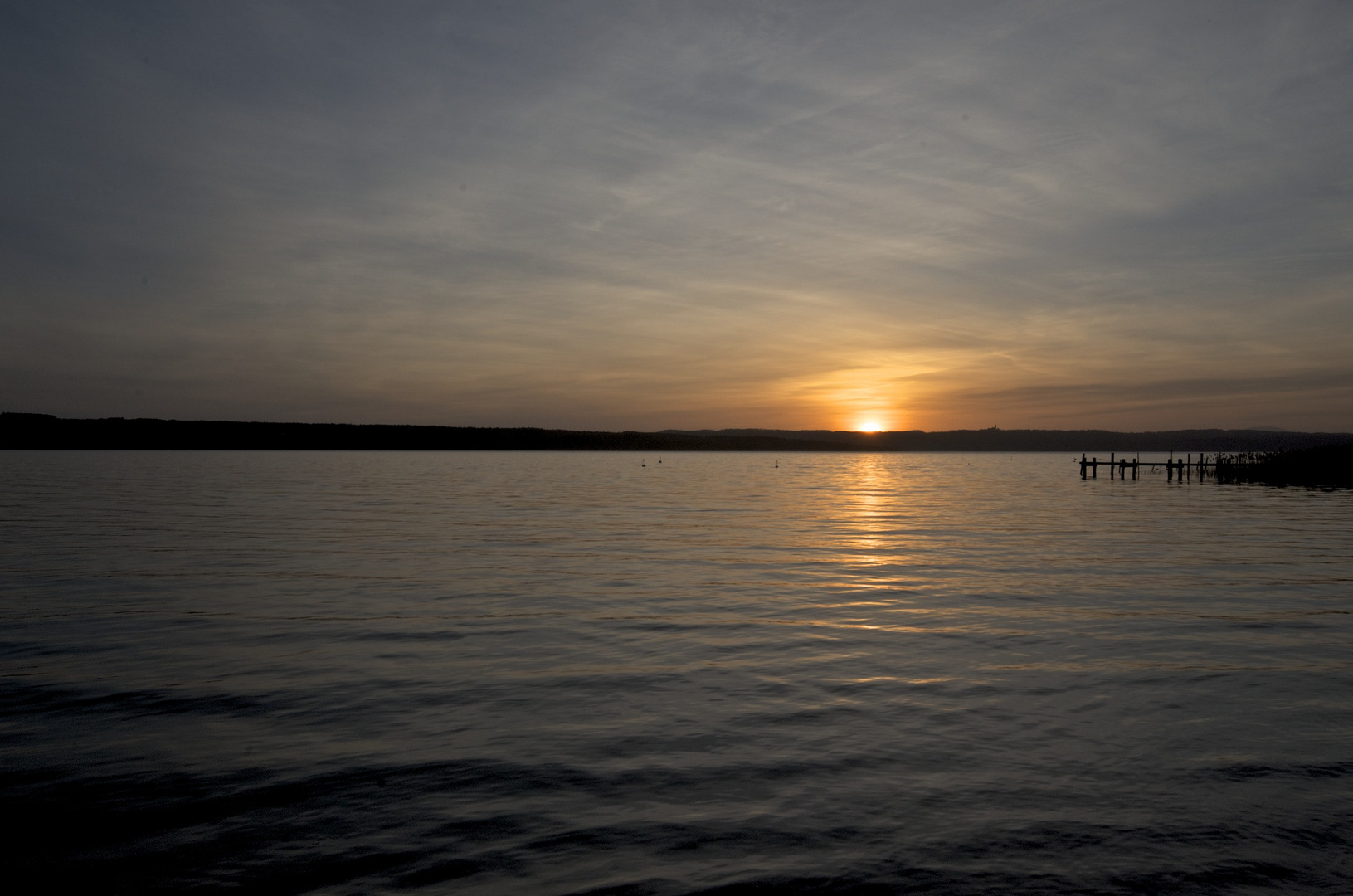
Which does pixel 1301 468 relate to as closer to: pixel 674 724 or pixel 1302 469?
pixel 1302 469

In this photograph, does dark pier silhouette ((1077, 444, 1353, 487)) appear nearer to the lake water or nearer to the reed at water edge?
the reed at water edge

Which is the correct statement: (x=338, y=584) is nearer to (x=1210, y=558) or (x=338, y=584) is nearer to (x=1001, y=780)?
(x=1001, y=780)

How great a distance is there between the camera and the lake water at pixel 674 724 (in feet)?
26.6

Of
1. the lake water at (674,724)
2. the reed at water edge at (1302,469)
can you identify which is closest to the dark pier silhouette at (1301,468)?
the reed at water edge at (1302,469)

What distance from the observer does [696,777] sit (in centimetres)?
1014

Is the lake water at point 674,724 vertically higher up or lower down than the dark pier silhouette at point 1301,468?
lower down

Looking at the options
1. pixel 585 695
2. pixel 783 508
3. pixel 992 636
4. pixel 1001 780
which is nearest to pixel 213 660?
pixel 585 695

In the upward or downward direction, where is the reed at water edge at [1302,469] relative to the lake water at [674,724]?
upward

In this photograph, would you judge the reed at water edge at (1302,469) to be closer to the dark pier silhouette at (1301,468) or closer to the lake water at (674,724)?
the dark pier silhouette at (1301,468)

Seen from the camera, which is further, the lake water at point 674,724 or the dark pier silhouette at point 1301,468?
the dark pier silhouette at point 1301,468

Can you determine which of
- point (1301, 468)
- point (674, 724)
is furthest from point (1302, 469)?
point (674, 724)

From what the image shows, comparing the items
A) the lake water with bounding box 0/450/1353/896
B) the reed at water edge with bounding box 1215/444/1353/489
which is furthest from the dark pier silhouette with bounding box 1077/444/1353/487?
the lake water with bounding box 0/450/1353/896

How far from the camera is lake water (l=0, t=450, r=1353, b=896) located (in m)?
8.11

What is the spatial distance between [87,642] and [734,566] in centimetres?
1670
